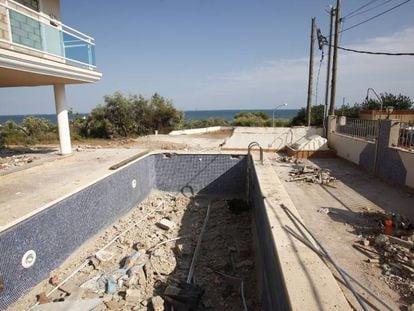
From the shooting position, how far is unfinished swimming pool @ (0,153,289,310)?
4.30 metres

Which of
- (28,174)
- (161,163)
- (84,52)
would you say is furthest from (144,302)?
(84,52)

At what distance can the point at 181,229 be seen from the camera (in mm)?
7621

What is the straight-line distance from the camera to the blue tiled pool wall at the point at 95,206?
4.29 m

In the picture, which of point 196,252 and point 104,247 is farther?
point 196,252

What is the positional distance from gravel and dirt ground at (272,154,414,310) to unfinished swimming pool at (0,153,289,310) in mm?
864

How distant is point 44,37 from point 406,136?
9.85m

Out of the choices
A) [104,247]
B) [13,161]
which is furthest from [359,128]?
[13,161]

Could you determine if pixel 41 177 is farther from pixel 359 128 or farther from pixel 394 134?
pixel 359 128

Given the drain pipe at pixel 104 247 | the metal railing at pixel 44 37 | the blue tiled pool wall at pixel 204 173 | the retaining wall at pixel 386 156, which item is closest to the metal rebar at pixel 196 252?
the drain pipe at pixel 104 247

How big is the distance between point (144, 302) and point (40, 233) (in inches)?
84.0

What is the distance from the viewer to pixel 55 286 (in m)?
4.79

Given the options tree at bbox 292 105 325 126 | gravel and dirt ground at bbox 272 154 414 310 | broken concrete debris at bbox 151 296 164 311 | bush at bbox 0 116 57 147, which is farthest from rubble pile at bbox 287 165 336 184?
tree at bbox 292 105 325 126

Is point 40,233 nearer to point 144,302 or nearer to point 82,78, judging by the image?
point 144,302

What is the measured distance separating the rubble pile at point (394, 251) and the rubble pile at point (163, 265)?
222 centimetres
